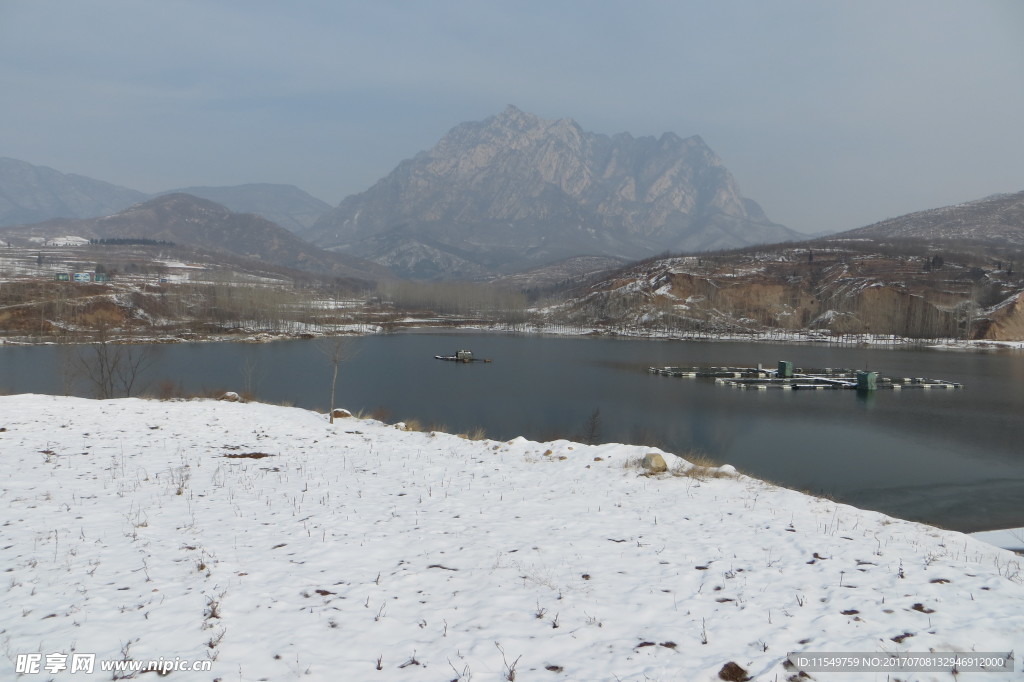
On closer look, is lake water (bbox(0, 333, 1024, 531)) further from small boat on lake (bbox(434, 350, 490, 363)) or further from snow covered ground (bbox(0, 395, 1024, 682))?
snow covered ground (bbox(0, 395, 1024, 682))

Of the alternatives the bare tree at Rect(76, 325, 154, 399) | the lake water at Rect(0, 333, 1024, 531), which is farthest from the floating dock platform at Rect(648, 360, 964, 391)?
the bare tree at Rect(76, 325, 154, 399)

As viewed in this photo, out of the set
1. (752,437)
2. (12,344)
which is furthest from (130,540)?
(12,344)

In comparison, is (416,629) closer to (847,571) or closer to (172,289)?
(847,571)

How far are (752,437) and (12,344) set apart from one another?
8787 cm

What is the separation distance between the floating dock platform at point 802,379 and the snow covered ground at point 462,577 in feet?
163

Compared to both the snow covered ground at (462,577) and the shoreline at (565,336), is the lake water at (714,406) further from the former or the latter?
the snow covered ground at (462,577)

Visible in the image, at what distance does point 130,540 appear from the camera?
26.1ft

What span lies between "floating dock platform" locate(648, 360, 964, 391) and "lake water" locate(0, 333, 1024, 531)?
219 centimetres

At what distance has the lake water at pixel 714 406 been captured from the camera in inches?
1017

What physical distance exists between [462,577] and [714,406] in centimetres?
4176

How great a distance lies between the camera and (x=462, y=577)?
713cm

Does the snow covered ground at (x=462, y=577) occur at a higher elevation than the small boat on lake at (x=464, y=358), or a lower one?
higher

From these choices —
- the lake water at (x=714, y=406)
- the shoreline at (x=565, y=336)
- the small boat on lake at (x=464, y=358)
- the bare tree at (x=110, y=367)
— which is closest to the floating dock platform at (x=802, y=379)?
the lake water at (x=714, y=406)

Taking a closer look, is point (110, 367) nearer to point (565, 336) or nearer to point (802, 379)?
point (802, 379)
